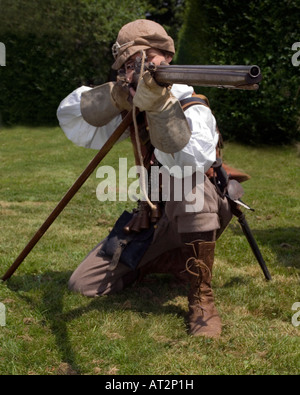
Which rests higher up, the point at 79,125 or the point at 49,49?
the point at 79,125

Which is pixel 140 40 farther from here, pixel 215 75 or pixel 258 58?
pixel 258 58

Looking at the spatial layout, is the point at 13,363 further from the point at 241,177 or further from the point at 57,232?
the point at 57,232

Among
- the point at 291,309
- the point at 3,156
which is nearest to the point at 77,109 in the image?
the point at 291,309

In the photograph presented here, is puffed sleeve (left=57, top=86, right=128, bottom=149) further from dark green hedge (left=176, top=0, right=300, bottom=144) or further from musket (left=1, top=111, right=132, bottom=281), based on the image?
dark green hedge (left=176, top=0, right=300, bottom=144)

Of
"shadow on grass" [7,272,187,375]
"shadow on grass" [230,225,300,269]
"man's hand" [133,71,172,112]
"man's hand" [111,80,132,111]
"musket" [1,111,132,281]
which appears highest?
"man's hand" [133,71,172,112]

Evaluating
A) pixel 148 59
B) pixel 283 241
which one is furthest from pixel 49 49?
pixel 148 59

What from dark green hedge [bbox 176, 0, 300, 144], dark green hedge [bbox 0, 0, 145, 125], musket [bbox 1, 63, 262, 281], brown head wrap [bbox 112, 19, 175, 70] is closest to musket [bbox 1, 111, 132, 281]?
brown head wrap [bbox 112, 19, 175, 70]

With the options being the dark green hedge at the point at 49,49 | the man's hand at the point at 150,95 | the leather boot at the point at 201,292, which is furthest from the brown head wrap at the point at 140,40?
the dark green hedge at the point at 49,49

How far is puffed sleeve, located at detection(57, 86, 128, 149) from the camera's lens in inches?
165

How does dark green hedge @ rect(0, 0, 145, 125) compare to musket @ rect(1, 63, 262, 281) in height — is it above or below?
below

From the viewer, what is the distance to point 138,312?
149 inches

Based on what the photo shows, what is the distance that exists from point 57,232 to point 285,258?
8.83 feet

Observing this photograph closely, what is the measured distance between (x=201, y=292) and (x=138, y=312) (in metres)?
0.54

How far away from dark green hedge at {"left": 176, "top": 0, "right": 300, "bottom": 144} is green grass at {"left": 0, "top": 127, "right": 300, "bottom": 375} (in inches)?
158
